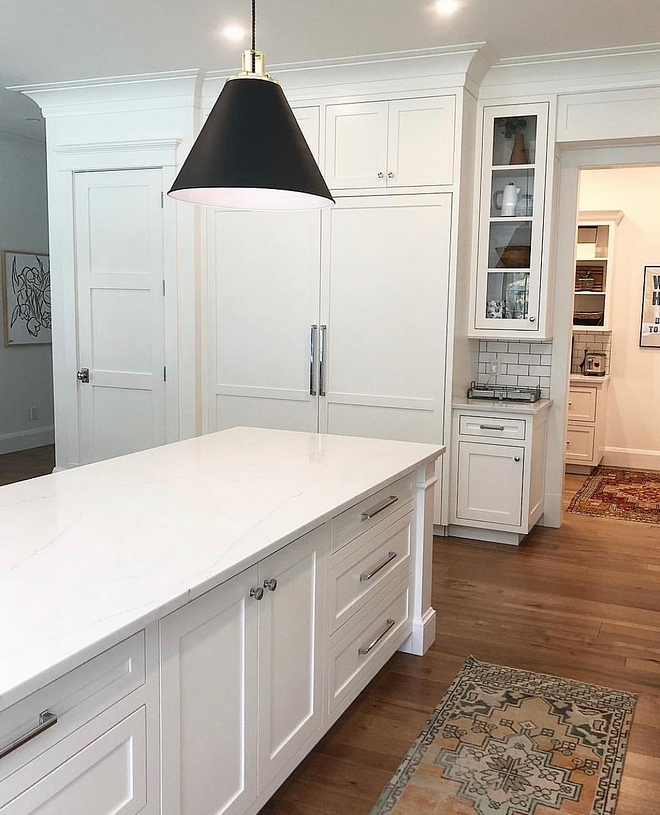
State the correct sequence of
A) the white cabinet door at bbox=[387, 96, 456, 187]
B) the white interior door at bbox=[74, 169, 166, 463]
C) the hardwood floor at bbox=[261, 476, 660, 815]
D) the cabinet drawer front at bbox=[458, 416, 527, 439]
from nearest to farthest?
the hardwood floor at bbox=[261, 476, 660, 815] < the white cabinet door at bbox=[387, 96, 456, 187] < the cabinet drawer front at bbox=[458, 416, 527, 439] < the white interior door at bbox=[74, 169, 166, 463]

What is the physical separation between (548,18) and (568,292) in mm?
1652

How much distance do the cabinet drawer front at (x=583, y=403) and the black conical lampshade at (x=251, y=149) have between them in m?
5.04

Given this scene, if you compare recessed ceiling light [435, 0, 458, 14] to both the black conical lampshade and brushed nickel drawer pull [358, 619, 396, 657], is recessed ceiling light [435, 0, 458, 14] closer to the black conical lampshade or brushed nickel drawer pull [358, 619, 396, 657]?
the black conical lampshade

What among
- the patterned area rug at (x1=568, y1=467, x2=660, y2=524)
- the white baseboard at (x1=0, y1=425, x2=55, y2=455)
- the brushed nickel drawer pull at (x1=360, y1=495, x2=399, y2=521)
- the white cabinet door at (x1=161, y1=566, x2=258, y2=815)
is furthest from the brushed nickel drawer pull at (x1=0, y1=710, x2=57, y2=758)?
the white baseboard at (x1=0, y1=425, x2=55, y2=455)

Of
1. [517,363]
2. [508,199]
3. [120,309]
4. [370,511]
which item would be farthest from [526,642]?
[120,309]

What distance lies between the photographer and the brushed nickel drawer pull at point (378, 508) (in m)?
2.55

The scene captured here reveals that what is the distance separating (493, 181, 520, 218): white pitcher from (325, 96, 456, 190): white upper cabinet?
0.40 metres

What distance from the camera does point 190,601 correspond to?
160 centimetres

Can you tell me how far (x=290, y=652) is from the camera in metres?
2.12

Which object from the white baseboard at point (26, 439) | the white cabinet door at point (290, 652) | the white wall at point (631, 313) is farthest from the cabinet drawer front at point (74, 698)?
the white wall at point (631, 313)

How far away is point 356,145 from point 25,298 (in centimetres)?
406

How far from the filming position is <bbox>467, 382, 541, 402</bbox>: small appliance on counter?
16.0 ft

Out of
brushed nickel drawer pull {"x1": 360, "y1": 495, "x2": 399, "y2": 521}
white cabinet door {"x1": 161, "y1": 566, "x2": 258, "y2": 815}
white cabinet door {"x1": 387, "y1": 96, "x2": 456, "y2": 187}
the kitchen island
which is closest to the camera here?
the kitchen island

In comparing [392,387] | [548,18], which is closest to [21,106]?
[392,387]
